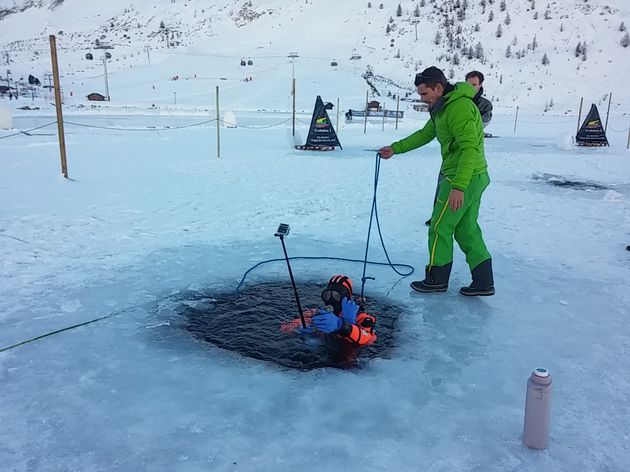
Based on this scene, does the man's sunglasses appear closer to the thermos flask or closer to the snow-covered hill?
the thermos flask

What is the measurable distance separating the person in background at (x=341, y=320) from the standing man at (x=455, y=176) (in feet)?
3.12

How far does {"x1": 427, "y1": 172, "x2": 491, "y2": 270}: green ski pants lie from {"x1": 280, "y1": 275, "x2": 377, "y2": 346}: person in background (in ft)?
3.07

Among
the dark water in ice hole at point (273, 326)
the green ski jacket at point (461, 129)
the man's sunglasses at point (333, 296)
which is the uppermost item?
the green ski jacket at point (461, 129)

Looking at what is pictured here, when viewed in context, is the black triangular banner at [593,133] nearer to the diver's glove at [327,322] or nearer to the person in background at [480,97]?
the person in background at [480,97]

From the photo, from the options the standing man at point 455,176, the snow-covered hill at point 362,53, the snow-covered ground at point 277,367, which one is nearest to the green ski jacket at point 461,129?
the standing man at point 455,176

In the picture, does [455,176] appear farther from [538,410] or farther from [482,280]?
[538,410]

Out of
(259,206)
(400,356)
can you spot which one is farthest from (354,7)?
(400,356)

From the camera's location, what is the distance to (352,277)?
15.5ft

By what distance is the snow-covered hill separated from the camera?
43.7m

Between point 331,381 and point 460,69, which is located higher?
point 460,69

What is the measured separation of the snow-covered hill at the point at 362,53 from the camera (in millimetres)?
43688

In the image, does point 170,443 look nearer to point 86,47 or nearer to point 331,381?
point 331,381

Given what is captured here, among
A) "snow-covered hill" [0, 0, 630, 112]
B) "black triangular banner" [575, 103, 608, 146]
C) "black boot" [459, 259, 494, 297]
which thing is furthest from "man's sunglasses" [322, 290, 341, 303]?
"snow-covered hill" [0, 0, 630, 112]

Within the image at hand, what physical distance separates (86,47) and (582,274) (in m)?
75.9
